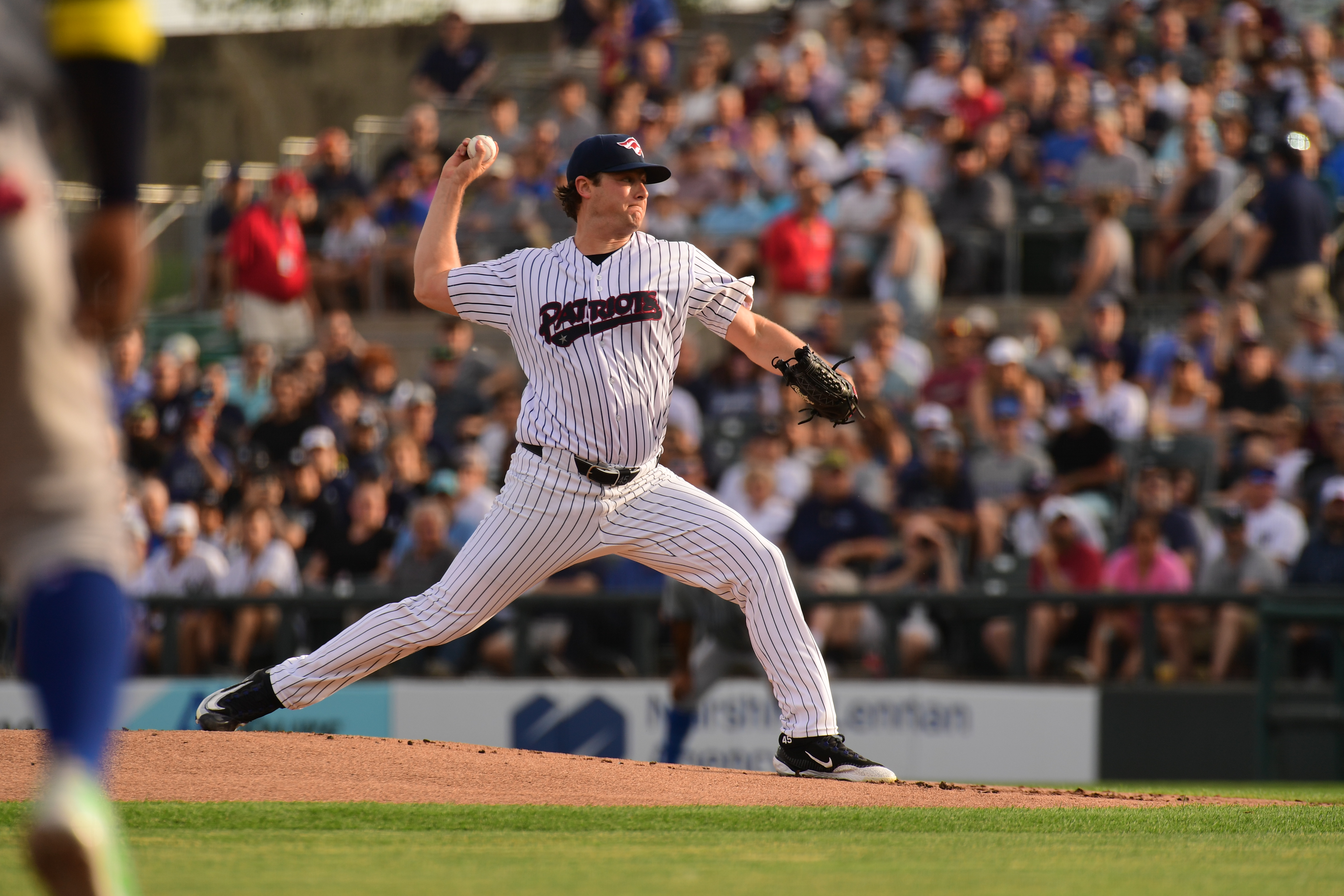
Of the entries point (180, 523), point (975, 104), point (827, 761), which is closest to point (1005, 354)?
point (975, 104)

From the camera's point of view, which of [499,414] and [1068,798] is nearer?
[1068,798]

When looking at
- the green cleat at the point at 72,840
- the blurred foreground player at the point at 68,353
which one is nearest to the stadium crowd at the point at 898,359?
the blurred foreground player at the point at 68,353

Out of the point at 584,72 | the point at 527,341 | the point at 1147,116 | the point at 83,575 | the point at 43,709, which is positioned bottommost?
the point at 43,709

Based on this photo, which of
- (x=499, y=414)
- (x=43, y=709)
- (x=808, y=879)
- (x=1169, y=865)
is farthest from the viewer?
(x=499, y=414)

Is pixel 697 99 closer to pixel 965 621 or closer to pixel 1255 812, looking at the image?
pixel 965 621

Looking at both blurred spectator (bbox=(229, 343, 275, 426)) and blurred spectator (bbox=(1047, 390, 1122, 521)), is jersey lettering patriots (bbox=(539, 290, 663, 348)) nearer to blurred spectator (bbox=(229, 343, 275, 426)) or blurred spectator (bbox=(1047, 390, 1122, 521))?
blurred spectator (bbox=(1047, 390, 1122, 521))

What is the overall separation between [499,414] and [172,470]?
8.74 feet

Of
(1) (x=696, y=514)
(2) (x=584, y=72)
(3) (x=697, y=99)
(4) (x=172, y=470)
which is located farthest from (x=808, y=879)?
(2) (x=584, y=72)

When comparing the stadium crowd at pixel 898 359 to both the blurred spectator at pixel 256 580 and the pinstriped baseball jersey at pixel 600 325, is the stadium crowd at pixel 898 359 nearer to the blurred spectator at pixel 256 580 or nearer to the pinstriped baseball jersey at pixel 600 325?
the blurred spectator at pixel 256 580

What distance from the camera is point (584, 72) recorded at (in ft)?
63.7

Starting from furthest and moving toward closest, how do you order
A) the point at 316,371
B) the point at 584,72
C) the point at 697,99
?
the point at 584,72, the point at 697,99, the point at 316,371

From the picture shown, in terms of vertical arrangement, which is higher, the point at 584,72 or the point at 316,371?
the point at 584,72

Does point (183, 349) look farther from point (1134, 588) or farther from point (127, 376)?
point (1134, 588)

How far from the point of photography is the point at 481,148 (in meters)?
6.50
